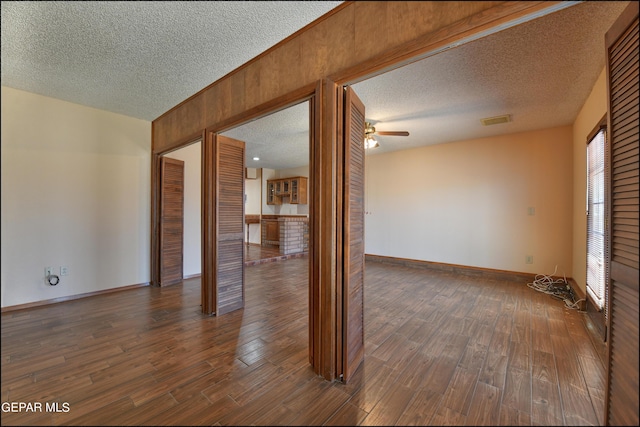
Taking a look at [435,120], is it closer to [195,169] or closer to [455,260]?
[455,260]

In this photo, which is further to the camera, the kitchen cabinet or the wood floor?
the kitchen cabinet

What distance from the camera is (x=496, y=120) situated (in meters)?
3.43

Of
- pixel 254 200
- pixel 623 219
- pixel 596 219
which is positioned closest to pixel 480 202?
pixel 596 219

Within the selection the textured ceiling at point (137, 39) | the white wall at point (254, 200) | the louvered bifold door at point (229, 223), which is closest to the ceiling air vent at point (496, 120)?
the textured ceiling at point (137, 39)

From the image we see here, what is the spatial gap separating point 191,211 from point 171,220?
0.39 meters

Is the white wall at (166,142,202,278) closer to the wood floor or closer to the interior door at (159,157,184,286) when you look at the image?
the interior door at (159,157,184,286)

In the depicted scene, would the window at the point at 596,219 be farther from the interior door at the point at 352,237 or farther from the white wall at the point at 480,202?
the interior door at the point at 352,237

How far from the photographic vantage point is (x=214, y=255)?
262cm

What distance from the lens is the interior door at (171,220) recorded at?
364 centimetres

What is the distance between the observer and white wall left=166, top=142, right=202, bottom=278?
4.05m

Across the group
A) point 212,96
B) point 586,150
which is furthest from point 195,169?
point 586,150

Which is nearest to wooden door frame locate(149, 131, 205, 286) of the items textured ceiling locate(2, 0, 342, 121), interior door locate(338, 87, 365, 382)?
textured ceiling locate(2, 0, 342, 121)

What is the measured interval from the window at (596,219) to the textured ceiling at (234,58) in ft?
2.06

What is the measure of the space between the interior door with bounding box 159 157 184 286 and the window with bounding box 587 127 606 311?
16.8 feet
